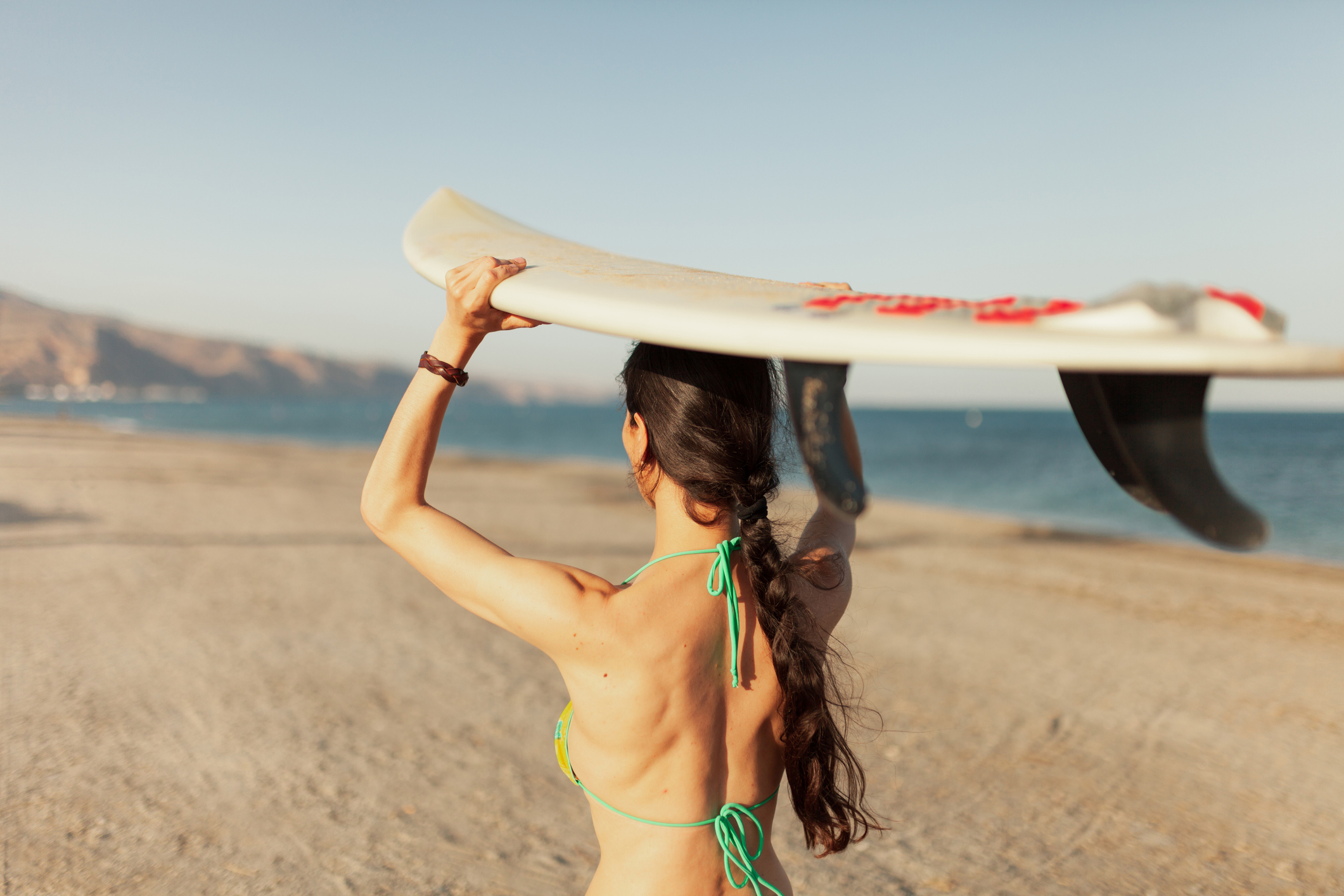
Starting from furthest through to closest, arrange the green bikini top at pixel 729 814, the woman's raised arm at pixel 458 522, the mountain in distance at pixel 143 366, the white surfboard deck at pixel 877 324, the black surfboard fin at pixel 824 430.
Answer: the mountain in distance at pixel 143 366 < the green bikini top at pixel 729 814 < the woman's raised arm at pixel 458 522 < the black surfboard fin at pixel 824 430 < the white surfboard deck at pixel 877 324

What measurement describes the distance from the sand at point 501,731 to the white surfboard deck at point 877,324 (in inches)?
59.2

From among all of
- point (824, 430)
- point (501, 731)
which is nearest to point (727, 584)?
point (824, 430)

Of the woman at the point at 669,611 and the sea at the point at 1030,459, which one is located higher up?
the woman at the point at 669,611

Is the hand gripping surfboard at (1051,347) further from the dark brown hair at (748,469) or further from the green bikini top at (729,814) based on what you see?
the green bikini top at (729,814)

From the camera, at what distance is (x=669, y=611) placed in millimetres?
1377

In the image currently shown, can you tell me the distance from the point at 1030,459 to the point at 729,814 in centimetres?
4313

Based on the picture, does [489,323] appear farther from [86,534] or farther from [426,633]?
[86,534]

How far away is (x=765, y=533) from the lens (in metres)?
1.45

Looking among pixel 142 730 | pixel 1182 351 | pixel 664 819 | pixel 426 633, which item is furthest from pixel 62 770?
pixel 1182 351

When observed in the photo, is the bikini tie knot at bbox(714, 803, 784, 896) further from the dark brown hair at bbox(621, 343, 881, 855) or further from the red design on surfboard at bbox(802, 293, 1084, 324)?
the red design on surfboard at bbox(802, 293, 1084, 324)

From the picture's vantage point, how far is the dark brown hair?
53.3 inches

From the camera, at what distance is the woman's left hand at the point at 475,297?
1.42m

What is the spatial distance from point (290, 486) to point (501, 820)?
A: 14038mm

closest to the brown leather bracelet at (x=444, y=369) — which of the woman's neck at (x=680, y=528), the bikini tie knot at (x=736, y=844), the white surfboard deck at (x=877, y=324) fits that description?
the white surfboard deck at (x=877, y=324)
